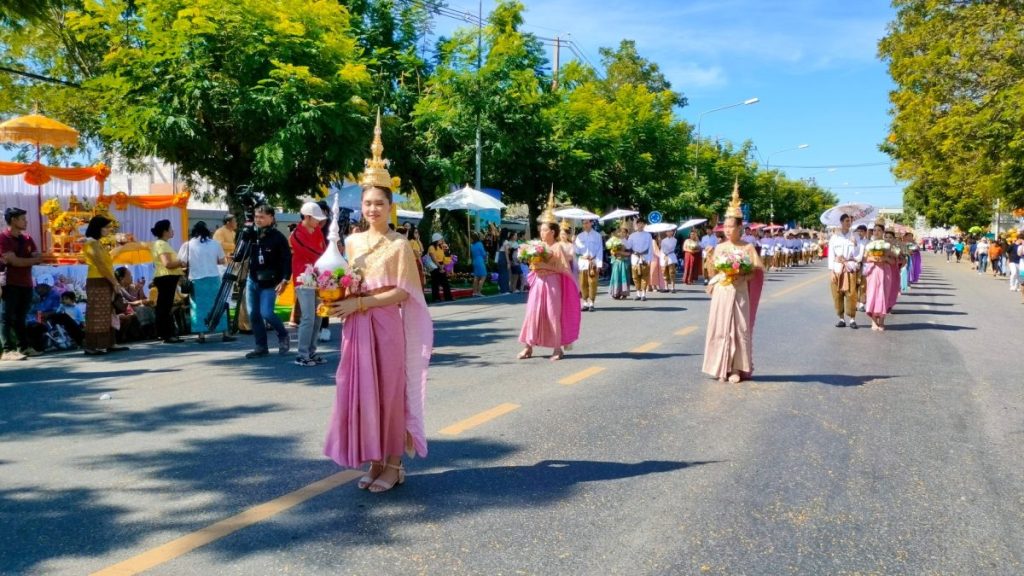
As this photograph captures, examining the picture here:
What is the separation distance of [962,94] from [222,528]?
3008 cm

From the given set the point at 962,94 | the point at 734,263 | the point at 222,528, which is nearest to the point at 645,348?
the point at 734,263

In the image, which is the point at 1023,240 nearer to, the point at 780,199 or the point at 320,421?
the point at 320,421

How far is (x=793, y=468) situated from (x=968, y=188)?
34507mm

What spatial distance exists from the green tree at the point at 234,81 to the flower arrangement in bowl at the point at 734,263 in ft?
29.5

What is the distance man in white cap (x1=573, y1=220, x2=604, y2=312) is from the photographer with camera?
788 centimetres

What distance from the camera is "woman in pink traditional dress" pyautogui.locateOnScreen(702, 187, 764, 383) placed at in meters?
8.61

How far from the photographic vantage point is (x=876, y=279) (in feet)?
45.0

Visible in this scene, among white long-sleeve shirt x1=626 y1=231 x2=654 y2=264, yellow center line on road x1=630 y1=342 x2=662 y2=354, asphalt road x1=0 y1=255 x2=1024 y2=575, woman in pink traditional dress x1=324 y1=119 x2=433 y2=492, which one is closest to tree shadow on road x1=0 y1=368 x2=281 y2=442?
asphalt road x1=0 y1=255 x2=1024 y2=575

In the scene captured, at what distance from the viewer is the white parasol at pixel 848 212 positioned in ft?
49.3

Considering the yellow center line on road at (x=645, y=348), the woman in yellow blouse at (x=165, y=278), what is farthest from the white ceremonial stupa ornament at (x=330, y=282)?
the woman in yellow blouse at (x=165, y=278)

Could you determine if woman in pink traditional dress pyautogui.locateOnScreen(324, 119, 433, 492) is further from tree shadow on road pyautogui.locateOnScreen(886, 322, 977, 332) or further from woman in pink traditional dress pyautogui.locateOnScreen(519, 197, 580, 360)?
tree shadow on road pyautogui.locateOnScreen(886, 322, 977, 332)

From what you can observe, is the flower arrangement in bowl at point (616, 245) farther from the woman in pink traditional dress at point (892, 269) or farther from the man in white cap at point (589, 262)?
the woman in pink traditional dress at point (892, 269)

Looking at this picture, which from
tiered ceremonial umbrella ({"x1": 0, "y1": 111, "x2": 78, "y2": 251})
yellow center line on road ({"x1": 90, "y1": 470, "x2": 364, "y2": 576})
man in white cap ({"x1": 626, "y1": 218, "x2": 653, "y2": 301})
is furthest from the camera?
man in white cap ({"x1": 626, "y1": 218, "x2": 653, "y2": 301})

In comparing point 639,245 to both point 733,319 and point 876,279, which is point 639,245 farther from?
point 733,319
